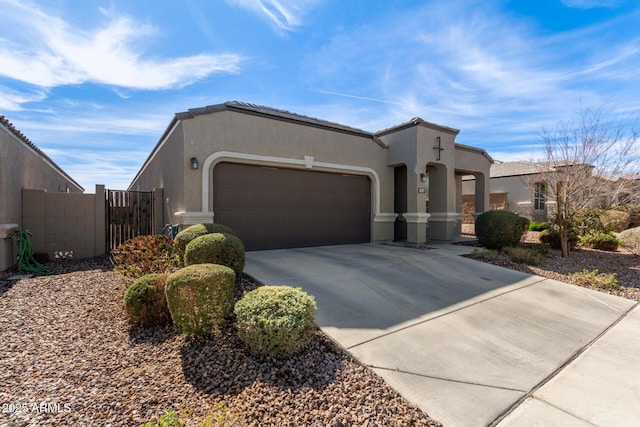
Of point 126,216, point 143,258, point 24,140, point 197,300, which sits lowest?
point 197,300

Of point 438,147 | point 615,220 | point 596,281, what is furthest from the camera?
point 615,220

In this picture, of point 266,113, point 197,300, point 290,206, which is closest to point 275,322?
point 197,300

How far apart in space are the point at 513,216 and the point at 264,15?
9.13 metres

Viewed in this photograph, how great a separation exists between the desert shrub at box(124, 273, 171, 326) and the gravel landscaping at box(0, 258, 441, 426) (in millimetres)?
142

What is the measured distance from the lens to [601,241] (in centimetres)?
1062

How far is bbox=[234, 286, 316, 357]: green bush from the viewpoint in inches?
121

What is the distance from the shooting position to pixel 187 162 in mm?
7430

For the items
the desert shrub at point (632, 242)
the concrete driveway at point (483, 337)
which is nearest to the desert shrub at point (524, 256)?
the concrete driveway at point (483, 337)

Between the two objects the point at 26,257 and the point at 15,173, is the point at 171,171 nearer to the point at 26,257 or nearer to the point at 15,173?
the point at 15,173

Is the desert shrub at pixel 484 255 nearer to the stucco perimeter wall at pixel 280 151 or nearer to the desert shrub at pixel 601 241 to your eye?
the stucco perimeter wall at pixel 280 151

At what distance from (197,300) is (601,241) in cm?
1370

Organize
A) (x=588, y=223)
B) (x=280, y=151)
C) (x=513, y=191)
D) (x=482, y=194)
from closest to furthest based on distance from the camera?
(x=280, y=151)
(x=588, y=223)
(x=482, y=194)
(x=513, y=191)

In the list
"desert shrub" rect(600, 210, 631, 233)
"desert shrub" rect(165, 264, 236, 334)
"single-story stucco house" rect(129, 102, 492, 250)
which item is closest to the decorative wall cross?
"single-story stucco house" rect(129, 102, 492, 250)

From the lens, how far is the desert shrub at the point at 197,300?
337cm
